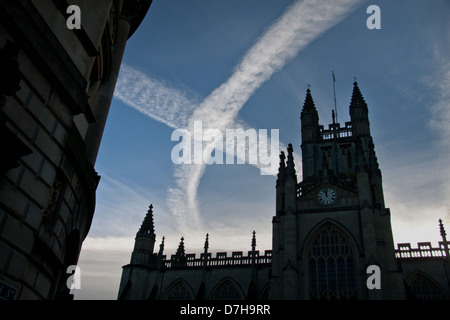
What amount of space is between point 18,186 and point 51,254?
2.20 m

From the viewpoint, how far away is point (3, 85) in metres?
6.73

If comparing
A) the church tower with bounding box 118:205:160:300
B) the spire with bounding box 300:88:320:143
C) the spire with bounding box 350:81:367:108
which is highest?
the spire with bounding box 350:81:367:108

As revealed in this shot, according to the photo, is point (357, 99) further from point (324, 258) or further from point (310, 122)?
point (324, 258)

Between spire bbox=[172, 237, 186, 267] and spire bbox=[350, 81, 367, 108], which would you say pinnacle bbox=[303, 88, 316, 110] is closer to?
spire bbox=[350, 81, 367, 108]

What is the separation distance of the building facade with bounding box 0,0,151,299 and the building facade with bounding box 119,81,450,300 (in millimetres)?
24374

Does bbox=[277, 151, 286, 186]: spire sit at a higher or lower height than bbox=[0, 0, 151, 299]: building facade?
higher

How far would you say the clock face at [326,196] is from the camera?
3550 cm

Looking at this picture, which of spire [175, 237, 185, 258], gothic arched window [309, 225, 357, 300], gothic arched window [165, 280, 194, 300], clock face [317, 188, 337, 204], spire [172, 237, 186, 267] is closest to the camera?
gothic arched window [309, 225, 357, 300]

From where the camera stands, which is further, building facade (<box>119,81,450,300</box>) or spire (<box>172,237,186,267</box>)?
spire (<box>172,237,186,267</box>)

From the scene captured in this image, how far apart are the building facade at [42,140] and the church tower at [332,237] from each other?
79.5 ft

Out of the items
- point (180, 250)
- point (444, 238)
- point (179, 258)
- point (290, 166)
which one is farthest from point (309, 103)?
point (179, 258)

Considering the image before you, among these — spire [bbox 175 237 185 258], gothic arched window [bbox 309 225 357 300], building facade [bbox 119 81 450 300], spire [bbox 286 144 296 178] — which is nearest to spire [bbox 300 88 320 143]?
building facade [bbox 119 81 450 300]

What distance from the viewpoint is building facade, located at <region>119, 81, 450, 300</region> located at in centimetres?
3159

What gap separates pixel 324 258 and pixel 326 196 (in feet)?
17.9
